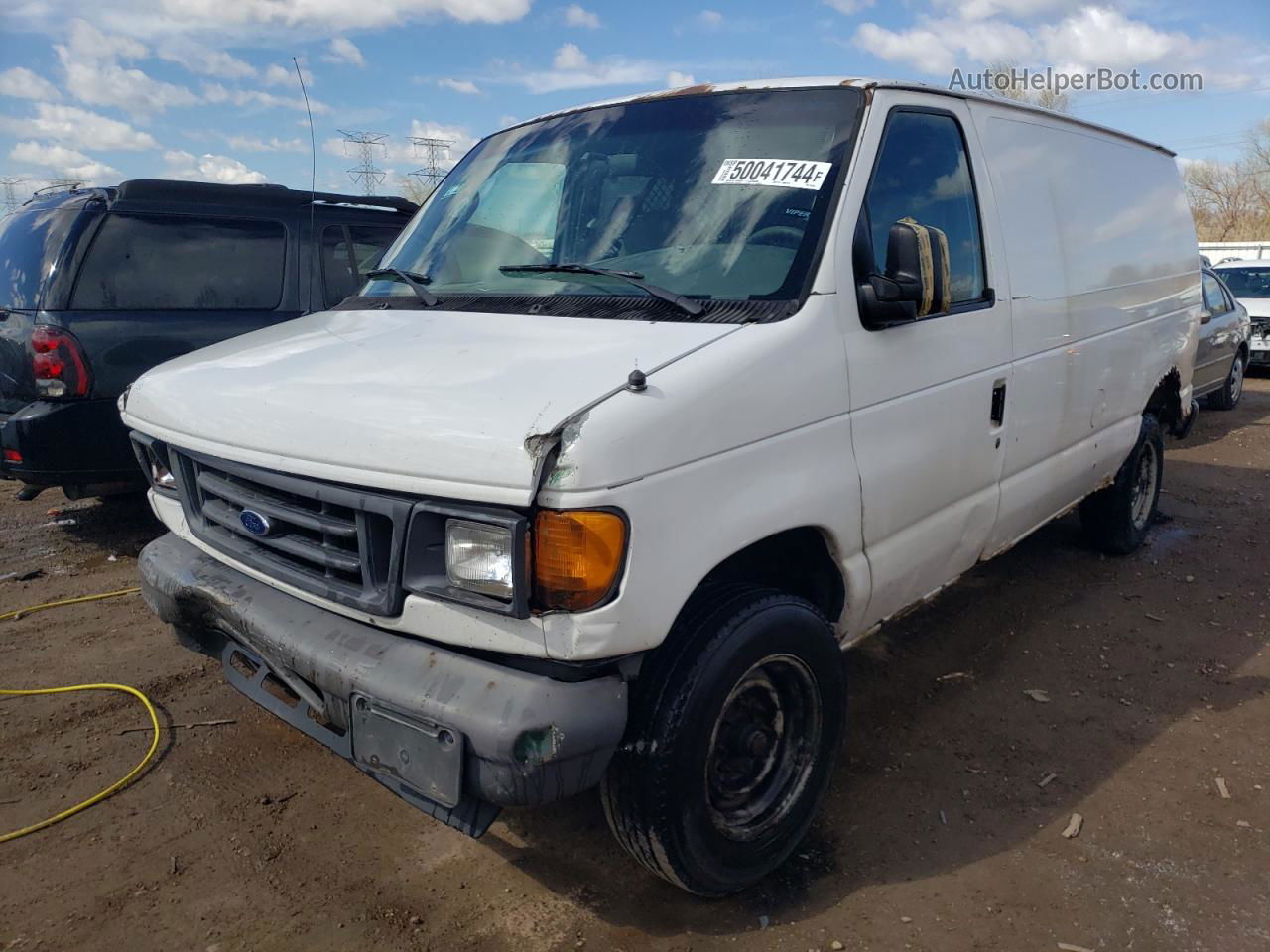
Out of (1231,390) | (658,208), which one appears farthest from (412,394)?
(1231,390)

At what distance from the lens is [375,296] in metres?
3.44

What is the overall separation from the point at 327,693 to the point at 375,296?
166 centimetres

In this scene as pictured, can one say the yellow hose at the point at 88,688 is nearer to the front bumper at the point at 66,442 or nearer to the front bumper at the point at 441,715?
the front bumper at the point at 66,442

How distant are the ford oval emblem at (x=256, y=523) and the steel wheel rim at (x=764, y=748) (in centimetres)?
131

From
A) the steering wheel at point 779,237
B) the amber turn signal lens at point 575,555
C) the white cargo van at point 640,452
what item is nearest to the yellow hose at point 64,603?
the white cargo van at point 640,452

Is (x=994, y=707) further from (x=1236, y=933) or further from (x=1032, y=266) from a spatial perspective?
(x=1032, y=266)

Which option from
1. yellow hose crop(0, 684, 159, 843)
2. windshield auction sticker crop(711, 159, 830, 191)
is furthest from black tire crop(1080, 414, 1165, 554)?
yellow hose crop(0, 684, 159, 843)

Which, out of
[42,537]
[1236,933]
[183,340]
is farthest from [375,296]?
[42,537]

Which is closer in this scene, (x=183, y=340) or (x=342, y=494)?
(x=342, y=494)

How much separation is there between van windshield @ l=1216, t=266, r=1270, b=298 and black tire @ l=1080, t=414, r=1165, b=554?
10591 millimetres

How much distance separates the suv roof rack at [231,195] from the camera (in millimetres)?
5586

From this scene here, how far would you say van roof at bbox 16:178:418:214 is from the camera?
18.2 ft

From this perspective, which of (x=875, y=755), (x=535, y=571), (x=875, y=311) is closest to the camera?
(x=535, y=571)

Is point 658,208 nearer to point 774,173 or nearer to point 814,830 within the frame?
point 774,173
